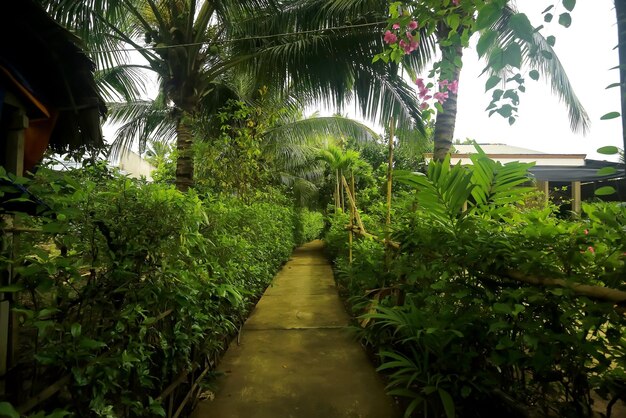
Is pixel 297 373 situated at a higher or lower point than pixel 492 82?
lower

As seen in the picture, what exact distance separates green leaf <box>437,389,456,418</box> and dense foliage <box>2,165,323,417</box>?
1278mm

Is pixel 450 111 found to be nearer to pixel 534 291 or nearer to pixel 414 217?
pixel 414 217

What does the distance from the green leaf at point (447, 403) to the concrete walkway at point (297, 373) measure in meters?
0.70

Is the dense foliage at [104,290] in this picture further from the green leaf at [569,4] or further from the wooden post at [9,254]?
the green leaf at [569,4]

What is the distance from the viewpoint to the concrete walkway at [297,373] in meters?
2.33

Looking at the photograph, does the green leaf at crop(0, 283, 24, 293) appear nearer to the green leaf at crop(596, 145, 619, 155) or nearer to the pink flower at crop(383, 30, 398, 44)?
the green leaf at crop(596, 145, 619, 155)

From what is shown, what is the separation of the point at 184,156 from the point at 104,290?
11.4ft

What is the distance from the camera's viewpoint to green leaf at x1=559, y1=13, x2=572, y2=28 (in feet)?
3.80

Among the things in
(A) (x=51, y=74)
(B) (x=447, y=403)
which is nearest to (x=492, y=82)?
(B) (x=447, y=403)

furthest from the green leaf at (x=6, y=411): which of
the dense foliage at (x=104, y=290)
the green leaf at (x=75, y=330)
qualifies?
the green leaf at (x=75, y=330)

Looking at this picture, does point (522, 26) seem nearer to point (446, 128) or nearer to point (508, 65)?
point (508, 65)

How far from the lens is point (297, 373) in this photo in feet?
9.44

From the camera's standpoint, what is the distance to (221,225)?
8.75 ft

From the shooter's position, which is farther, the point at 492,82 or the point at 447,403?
the point at 447,403
